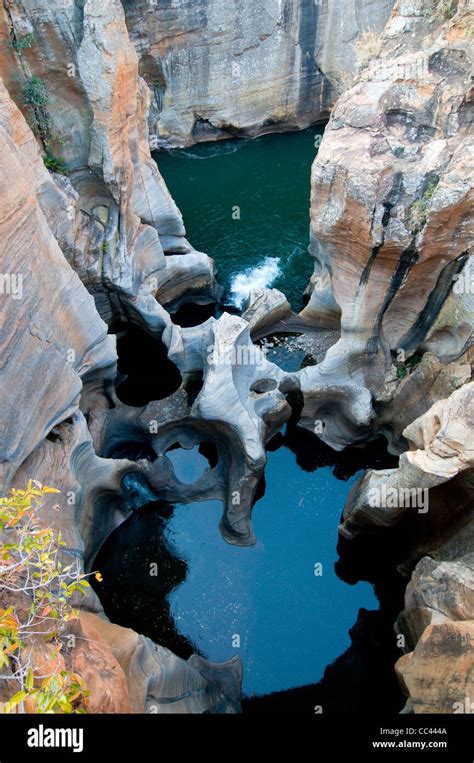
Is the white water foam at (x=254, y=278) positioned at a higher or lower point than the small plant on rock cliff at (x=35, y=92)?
lower

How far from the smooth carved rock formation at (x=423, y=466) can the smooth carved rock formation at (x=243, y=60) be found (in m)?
16.9

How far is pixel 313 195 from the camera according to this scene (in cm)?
1173

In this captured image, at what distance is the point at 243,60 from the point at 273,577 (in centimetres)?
1877

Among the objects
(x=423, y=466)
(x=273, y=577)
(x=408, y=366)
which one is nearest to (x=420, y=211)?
(x=408, y=366)

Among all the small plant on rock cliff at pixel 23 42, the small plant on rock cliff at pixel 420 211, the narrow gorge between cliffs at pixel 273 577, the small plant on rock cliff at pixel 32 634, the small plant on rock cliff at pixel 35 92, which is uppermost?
the small plant on rock cliff at pixel 23 42

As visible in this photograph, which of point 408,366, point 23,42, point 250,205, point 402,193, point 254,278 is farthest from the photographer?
point 250,205

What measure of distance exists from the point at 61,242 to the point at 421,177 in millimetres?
7318

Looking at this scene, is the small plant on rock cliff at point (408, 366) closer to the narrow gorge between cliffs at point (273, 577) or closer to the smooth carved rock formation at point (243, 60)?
the narrow gorge between cliffs at point (273, 577)

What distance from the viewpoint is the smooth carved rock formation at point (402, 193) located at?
10.4m

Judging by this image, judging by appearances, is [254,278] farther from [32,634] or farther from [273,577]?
[32,634]

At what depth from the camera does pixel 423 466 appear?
8.95 m

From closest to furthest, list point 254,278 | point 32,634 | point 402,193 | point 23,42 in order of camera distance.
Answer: point 32,634
point 402,193
point 23,42
point 254,278

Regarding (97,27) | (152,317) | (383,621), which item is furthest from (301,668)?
(97,27)

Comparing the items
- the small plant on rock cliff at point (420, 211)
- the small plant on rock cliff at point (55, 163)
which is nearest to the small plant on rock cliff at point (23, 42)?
the small plant on rock cliff at point (55, 163)
